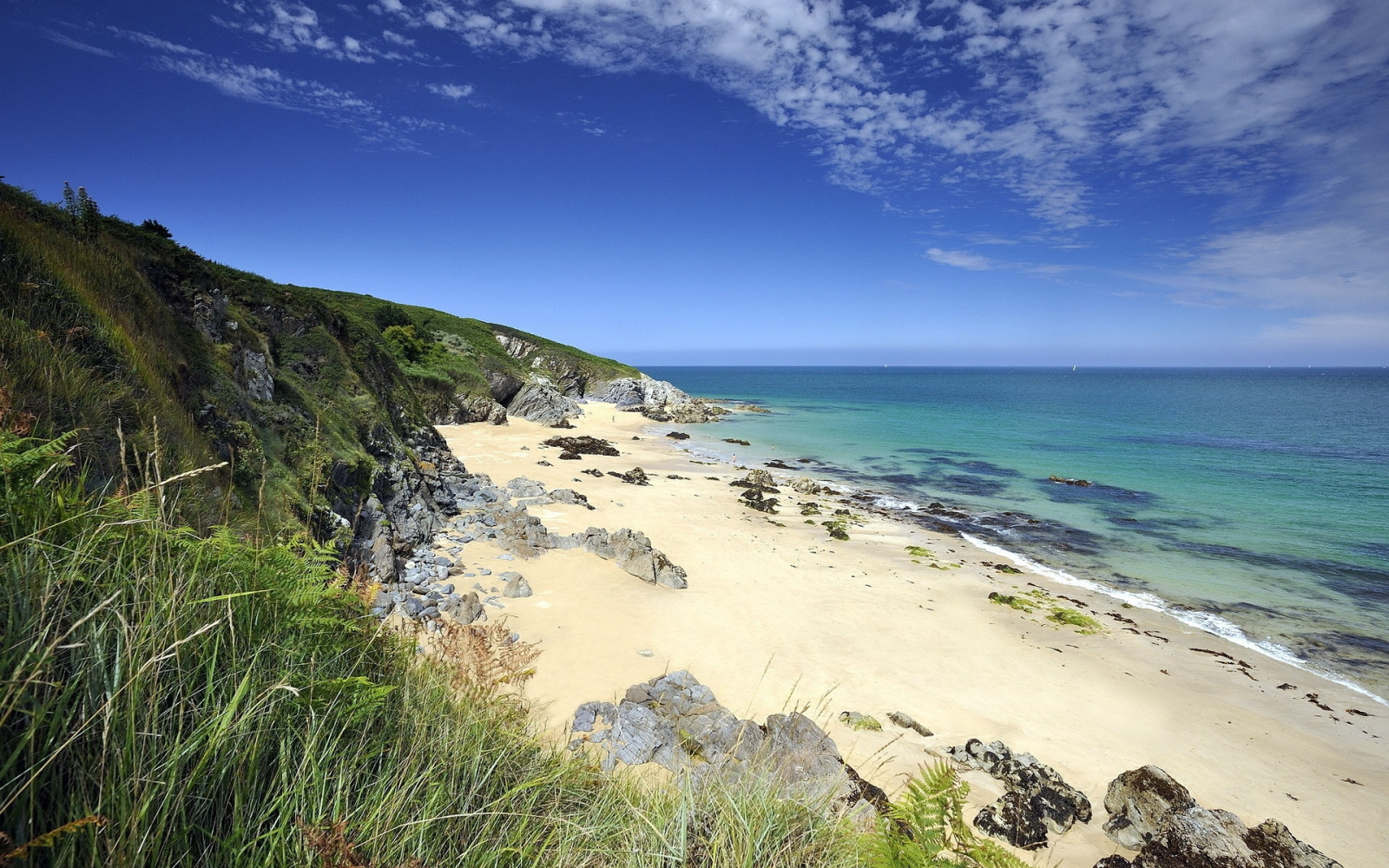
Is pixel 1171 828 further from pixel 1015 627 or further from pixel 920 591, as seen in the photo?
pixel 920 591

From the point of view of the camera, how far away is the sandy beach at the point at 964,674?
7.90 metres

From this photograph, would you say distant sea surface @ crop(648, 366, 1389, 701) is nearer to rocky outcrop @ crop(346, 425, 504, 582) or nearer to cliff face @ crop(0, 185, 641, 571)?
rocky outcrop @ crop(346, 425, 504, 582)

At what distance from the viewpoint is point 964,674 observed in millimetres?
10523

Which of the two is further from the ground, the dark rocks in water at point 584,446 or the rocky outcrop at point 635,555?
the rocky outcrop at point 635,555

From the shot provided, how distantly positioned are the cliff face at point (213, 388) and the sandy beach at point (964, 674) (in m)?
2.99

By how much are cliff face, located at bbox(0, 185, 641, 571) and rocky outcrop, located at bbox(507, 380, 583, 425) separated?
67.4 ft

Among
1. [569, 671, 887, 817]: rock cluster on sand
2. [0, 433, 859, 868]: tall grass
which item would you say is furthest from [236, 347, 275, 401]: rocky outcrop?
[0, 433, 859, 868]: tall grass

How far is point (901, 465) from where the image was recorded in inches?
1417

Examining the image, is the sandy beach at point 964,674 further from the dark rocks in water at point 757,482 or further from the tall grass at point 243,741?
the dark rocks in water at point 757,482

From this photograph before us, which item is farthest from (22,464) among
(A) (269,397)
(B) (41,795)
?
(A) (269,397)

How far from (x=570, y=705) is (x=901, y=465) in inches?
1262

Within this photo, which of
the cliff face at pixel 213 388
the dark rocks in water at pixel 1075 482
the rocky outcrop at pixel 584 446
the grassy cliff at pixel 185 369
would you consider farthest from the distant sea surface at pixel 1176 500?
the grassy cliff at pixel 185 369

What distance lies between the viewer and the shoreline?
12.4 m

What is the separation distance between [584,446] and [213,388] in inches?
876
